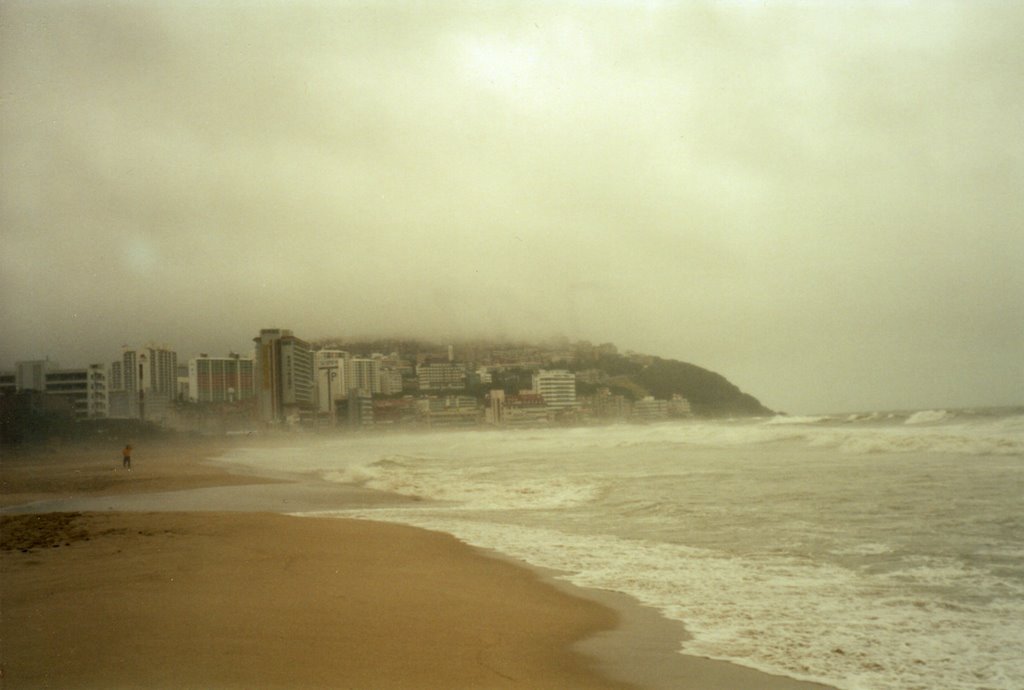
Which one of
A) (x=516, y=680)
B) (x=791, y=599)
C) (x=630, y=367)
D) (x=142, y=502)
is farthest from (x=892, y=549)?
(x=630, y=367)

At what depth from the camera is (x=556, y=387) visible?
4441 centimetres

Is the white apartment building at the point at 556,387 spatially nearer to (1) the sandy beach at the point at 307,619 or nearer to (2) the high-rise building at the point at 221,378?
(2) the high-rise building at the point at 221,378

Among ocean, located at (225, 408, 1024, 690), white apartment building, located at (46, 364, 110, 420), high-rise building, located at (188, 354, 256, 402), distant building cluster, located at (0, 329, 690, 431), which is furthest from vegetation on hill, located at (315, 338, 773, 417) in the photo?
ocean, located at (225, 408, 1024, 690)

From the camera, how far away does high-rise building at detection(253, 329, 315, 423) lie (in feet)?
122

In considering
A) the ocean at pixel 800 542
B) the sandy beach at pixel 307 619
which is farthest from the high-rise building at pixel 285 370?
the sandy beach at pixel 307 619

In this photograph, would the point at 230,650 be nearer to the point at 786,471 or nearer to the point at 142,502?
the point at 142,502

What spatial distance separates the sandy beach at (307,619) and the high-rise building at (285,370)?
1086 inches

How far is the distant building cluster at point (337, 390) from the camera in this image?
37.4 m

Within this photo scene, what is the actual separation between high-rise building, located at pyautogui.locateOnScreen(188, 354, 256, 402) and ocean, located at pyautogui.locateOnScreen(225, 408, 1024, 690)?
16.7m

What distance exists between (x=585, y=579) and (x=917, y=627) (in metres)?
3.04

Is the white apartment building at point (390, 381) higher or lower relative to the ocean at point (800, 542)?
higher

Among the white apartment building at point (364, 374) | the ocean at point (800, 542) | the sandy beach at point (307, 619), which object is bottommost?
the ocean at point (800, 542)

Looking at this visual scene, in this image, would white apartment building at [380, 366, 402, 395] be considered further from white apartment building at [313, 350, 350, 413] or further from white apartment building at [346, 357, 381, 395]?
white apartment building at [313, 350, 350, 413]

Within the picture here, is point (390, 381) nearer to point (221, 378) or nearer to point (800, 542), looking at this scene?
point (221, 378)
